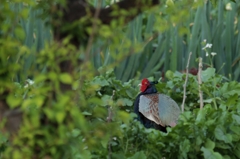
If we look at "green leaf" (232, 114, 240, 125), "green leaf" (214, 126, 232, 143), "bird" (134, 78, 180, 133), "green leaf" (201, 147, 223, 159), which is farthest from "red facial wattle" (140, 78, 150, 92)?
"green leaf" (201, 147, 223, 159)

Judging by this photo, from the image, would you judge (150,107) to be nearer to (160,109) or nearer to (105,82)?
(160,109)

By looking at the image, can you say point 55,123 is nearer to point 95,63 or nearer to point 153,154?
point 153,154

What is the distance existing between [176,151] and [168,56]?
2.47 meters

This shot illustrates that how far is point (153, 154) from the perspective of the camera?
314 centimetres

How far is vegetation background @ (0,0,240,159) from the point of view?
5.61 ft

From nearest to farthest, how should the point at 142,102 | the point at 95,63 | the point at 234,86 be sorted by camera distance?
the point at 234,86, the point at 142,102, the point at 95,63

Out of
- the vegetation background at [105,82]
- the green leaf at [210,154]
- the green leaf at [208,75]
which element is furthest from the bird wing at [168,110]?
the green leaf at [210,154]

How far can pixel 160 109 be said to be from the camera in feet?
14.5

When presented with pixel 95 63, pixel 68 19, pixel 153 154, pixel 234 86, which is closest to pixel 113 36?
pixel 68 19

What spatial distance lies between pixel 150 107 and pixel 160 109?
0.31 feet

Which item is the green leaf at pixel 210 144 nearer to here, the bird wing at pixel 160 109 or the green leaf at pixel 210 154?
the green leaf at pixel 210 154

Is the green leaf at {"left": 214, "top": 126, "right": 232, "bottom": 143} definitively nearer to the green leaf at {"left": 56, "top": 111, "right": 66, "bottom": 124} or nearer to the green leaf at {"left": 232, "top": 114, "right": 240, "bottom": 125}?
the green leaf at {"left": 232, "top": 114, "right": 240, "bottom": 125}

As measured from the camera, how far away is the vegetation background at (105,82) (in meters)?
1.71

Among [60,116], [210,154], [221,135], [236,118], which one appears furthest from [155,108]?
[60,116]
